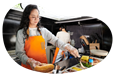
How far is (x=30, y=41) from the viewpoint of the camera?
1186 mm

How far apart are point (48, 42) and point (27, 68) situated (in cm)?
42

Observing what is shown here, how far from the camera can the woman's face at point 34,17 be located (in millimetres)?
1205

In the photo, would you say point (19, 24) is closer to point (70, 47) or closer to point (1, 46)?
point (1, 46)

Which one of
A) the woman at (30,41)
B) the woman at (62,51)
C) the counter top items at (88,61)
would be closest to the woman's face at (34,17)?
the woman at (30,41)

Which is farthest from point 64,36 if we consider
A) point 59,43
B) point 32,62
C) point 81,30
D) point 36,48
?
point 32,62

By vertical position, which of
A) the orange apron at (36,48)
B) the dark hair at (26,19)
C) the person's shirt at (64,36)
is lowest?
the orange apron at (36,48)

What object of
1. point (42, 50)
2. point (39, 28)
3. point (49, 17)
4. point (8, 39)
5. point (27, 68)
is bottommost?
point (27, 68)

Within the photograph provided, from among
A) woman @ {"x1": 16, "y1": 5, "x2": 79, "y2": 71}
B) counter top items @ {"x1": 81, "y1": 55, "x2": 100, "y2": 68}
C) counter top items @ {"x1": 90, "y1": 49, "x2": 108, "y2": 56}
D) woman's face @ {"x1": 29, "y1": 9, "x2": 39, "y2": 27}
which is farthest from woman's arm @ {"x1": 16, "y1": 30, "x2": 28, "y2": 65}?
counter top items @ {"x1": 90, "y1": 49, "x2": 108, "y2": 56}

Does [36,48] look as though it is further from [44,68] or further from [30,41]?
[44,68]

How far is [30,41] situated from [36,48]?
0.11 meters

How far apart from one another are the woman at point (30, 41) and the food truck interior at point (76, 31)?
7 cm

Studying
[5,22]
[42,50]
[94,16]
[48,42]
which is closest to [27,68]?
[42,50]

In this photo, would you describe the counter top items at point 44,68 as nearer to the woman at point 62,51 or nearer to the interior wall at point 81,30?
the woman at point 62,51

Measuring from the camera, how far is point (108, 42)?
4.54ft
